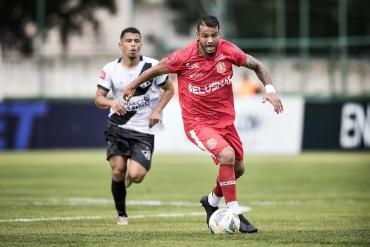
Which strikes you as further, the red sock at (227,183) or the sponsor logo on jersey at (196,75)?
the sponsor logo on jersey at (196,75)

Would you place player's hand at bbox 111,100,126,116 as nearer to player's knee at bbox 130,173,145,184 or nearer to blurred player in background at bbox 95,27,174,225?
blurred player in background at bbox 95,27,174,225

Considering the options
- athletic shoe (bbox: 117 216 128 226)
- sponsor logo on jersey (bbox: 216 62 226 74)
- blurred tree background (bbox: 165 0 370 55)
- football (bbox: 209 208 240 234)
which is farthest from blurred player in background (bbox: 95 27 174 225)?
blurred tree background (bbox: 165 0 370 55)

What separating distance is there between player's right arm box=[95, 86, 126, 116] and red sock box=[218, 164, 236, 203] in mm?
1346

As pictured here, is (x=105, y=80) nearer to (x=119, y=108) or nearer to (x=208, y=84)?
(x=119, y=108)

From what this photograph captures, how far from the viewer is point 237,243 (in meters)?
9.12

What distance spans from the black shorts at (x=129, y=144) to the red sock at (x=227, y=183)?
69.4 inches

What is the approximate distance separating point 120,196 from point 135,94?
4.09 ft

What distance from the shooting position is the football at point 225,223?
9.85 metres

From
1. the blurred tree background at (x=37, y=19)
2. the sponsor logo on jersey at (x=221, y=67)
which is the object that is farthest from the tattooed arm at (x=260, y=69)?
the blurred tree background at (x=37, y=19)

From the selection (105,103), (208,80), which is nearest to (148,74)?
(208,80)

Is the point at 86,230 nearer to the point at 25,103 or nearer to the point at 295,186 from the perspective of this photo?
the point at 295,186

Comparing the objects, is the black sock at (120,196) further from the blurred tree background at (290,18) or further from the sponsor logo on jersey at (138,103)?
the blurred tree background at (290,18)

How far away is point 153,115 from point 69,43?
834 inches

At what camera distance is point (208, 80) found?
10.4m
